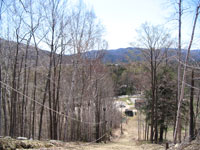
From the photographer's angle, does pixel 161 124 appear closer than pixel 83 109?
No

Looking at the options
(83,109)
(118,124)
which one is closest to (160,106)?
(83,109)

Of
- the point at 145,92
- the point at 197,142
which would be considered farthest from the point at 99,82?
the point at 197,142

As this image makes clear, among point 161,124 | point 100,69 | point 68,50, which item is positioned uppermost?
point 68,50

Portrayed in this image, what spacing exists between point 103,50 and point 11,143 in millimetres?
10151

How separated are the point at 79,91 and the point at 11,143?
8.73 metres

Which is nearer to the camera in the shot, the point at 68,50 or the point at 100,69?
the point at 68,50

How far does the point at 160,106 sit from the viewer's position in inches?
577

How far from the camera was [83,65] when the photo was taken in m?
12.9

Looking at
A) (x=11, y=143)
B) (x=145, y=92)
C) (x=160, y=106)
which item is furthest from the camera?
(x=145, y=92)

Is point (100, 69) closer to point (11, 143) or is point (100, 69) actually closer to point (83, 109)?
point (83, 109)

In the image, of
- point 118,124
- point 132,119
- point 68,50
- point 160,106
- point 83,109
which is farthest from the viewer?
point 132,119

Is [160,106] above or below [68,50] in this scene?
below

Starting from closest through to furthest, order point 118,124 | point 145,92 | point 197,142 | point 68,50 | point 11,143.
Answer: point 11,143 → point 197,142 → point 68,50 → point 145,92 → point 118,124

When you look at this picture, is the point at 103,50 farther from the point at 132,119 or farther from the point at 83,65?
the point at 132,119
